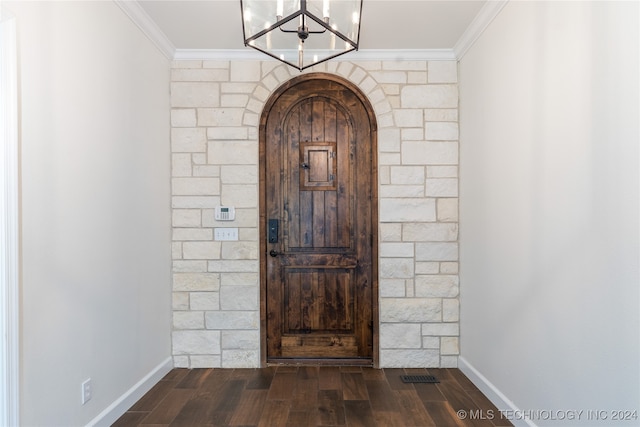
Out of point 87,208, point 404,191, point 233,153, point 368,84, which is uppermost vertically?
point 368,84

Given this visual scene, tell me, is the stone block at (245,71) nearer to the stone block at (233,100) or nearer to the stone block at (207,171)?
the stone block at (233,100)

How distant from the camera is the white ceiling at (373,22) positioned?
2635 millimetres

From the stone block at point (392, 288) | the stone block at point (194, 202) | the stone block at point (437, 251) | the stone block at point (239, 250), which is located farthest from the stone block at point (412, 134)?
the stone block at point (194, 202)

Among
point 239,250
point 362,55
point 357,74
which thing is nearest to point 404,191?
point 357,74

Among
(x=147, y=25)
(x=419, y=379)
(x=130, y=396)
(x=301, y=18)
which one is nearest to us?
(x=301, y=18)

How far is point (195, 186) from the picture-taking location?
3.31m

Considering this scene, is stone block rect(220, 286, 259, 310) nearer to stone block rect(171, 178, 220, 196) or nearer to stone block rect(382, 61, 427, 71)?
stone block rect(171, 178, 220, 196)

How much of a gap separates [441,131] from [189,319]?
8.40 feet

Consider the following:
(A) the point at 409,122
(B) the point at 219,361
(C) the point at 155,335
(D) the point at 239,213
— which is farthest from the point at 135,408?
(A) the point at 409,122

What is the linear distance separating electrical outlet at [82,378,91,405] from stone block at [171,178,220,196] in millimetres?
1572

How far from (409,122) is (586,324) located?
6.76 ft

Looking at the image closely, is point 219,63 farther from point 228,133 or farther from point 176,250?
point 176,250

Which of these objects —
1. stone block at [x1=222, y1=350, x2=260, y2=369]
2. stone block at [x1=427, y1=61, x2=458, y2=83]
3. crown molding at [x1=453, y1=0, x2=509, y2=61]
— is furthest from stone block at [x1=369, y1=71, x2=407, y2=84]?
stone block at [x1=222, y1=350, x2=260, y2=369]

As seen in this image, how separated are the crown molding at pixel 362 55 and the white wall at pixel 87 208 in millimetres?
309
